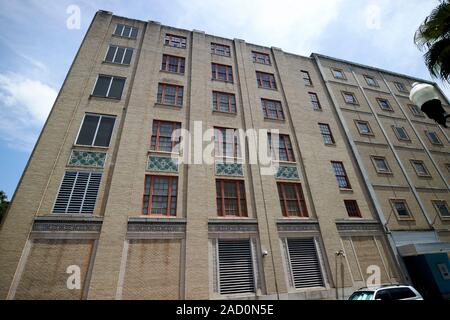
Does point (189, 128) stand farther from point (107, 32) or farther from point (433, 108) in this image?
point (433, 108)

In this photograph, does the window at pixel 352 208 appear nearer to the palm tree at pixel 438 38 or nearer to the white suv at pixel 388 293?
the white suv at pixel 388 293

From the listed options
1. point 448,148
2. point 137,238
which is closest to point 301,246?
point 137,238

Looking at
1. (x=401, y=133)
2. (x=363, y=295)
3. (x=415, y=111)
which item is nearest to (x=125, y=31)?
(x=363, y=295)

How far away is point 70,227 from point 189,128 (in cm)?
912

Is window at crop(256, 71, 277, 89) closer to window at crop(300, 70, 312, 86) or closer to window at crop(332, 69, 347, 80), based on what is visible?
window at crop(300, 70, 312, 86)

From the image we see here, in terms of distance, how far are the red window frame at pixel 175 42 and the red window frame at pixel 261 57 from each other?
7.17 meters

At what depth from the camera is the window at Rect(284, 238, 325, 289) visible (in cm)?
1306

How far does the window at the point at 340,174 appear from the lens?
17.7 metres

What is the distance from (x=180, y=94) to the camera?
17797 mm

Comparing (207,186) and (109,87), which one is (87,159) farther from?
(207,186)

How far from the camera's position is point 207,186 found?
14312 millimetres

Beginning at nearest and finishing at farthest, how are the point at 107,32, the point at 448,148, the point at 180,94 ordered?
the point at 180,94
the point at 107,32
the point at 448,148

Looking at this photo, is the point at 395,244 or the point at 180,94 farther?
the point at 180,94

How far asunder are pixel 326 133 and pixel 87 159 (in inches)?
747
